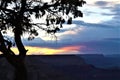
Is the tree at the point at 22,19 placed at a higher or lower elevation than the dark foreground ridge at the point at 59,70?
higher

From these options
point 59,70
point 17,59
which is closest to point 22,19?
point 17,59

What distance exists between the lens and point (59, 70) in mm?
83250

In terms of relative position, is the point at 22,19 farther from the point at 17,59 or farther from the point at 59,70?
the point at 59,70

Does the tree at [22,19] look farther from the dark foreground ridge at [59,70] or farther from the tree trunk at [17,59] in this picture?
the dark foreground ridge at [59,70]

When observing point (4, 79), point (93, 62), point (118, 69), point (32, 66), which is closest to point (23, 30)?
point (4, 79)

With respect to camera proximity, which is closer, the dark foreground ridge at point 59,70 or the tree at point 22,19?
the tree at point 22,19

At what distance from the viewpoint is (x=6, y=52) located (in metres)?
31.9

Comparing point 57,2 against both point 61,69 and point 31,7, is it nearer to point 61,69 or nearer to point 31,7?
point 31,7

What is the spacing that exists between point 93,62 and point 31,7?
65.3m

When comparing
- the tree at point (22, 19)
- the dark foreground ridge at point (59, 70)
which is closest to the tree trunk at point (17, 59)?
the tree at point (22, 19)

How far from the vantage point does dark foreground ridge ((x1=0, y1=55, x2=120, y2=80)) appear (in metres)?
73.9

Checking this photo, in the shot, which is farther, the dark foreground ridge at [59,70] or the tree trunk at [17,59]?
the dark foreground ridge at [59,70]

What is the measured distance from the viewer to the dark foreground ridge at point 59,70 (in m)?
73.9

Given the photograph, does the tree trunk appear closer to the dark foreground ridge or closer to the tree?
the tree
